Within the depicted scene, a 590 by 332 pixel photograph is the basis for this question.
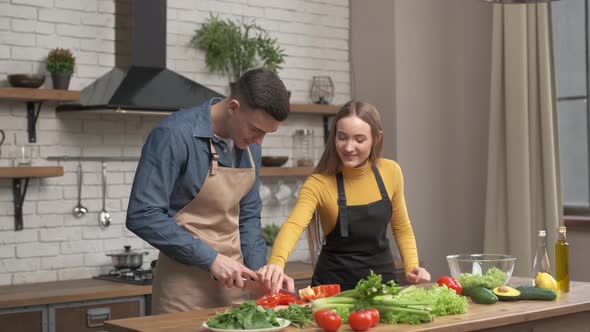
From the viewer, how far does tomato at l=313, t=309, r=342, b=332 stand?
263 centimetres

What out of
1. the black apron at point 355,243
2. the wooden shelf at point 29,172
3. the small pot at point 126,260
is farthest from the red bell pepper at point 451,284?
the wooden shelf at point 29,172

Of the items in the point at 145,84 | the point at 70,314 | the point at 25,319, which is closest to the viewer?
the point at 25,319

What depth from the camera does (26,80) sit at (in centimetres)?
477

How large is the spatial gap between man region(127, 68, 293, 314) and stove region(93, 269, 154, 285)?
1.52m

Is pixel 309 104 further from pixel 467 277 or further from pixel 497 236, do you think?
pixel 467 277

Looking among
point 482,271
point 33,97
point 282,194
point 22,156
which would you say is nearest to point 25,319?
point 22,156

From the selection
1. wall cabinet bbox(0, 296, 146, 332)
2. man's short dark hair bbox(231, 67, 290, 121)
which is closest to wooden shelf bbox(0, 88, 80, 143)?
wall cabinet bbox(0, 296, 146, 332)

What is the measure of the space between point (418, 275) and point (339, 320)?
37.0 inches

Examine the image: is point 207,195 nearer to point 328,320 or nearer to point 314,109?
point 328,320

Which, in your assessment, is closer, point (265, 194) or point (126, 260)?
point (126, 260)

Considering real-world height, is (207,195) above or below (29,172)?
below

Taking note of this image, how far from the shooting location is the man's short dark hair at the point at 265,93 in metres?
3.01

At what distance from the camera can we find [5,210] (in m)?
4.98

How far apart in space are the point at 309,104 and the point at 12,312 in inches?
98.8
